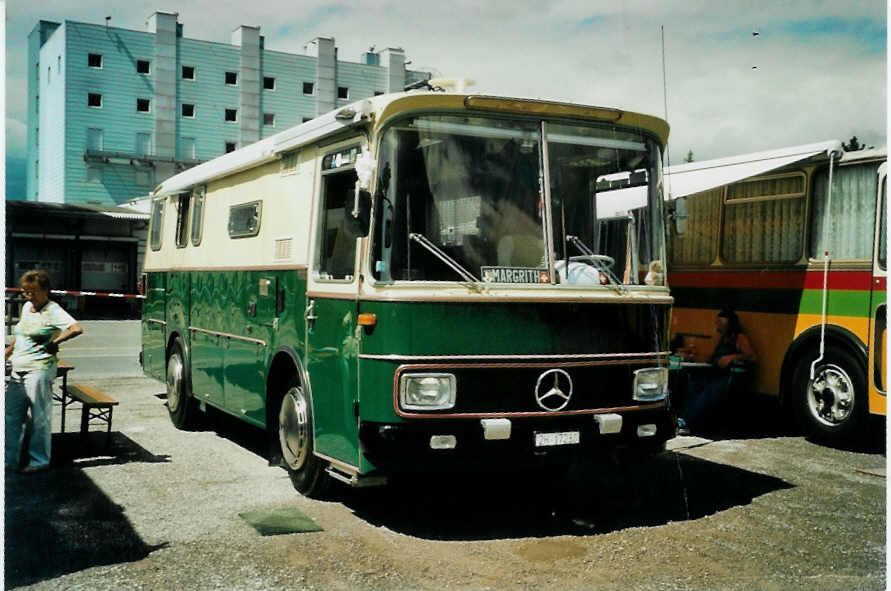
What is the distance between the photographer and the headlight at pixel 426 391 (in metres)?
6.29

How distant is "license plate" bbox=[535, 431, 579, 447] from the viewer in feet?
21.6

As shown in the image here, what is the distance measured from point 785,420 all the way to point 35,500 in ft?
26.6

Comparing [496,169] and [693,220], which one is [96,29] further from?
[496,169]

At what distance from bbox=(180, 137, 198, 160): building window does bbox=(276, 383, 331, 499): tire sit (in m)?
46.0

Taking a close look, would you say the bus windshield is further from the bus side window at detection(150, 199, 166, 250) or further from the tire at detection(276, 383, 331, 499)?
the bus side window at detection(150, 199, 166, 250)

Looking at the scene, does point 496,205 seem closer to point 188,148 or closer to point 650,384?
point 650,384

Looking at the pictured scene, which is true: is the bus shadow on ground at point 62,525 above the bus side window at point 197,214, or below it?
below

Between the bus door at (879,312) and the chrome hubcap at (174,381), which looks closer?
the bus door at (879,312)

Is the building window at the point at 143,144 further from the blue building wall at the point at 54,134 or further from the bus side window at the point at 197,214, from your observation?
the bus side window at the point at 197,214

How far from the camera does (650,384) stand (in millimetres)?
7109

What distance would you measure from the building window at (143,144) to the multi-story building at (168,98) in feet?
0.17

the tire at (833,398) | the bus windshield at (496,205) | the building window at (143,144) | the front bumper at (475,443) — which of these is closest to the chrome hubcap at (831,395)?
the tire at (833,398)

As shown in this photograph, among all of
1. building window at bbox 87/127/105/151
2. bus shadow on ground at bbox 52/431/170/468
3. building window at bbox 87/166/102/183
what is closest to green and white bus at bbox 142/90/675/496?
bus shadow on ground at bbox 52/431/170/468

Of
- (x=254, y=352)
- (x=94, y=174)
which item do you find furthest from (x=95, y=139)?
(x=254, y=352)
